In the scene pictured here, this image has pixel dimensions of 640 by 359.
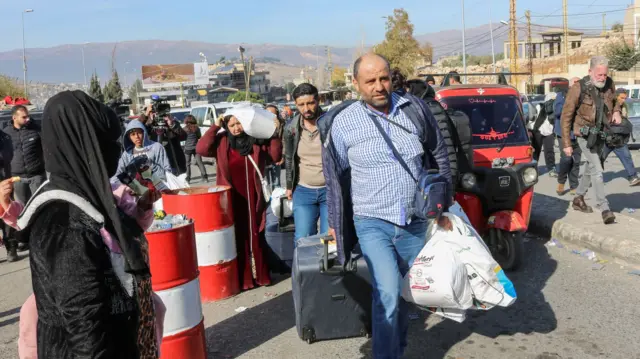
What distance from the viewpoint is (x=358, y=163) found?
13.0 feet

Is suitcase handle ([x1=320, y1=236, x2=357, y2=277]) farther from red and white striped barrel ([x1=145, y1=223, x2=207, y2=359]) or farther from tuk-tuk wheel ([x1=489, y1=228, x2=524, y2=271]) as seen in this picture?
tuk-tuk wheel ([x1=489, y1=228, x2=524, y2=271])

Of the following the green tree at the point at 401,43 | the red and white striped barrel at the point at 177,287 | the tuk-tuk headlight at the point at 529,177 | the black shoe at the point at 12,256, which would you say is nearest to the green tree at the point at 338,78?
the green tree at the point at 401,43

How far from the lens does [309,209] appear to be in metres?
5.66

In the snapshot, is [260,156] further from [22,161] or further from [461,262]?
[22,161]

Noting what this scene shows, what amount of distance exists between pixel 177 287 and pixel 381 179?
1.55 metres

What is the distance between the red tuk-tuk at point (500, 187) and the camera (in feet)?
21.3

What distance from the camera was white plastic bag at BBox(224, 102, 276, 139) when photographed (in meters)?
6.06

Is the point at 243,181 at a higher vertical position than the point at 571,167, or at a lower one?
higher

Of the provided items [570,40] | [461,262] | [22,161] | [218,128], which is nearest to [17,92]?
[22,161]

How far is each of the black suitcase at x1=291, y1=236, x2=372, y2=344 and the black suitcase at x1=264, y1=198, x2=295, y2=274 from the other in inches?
76.9

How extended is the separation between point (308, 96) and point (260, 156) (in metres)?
0.96

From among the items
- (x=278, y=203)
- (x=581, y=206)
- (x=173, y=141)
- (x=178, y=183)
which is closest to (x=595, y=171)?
(x=581, y=206)

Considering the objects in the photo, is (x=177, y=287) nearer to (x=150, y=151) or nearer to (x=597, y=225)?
(x=150, y=151)

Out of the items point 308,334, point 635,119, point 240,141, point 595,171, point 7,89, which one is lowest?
point 308,334
